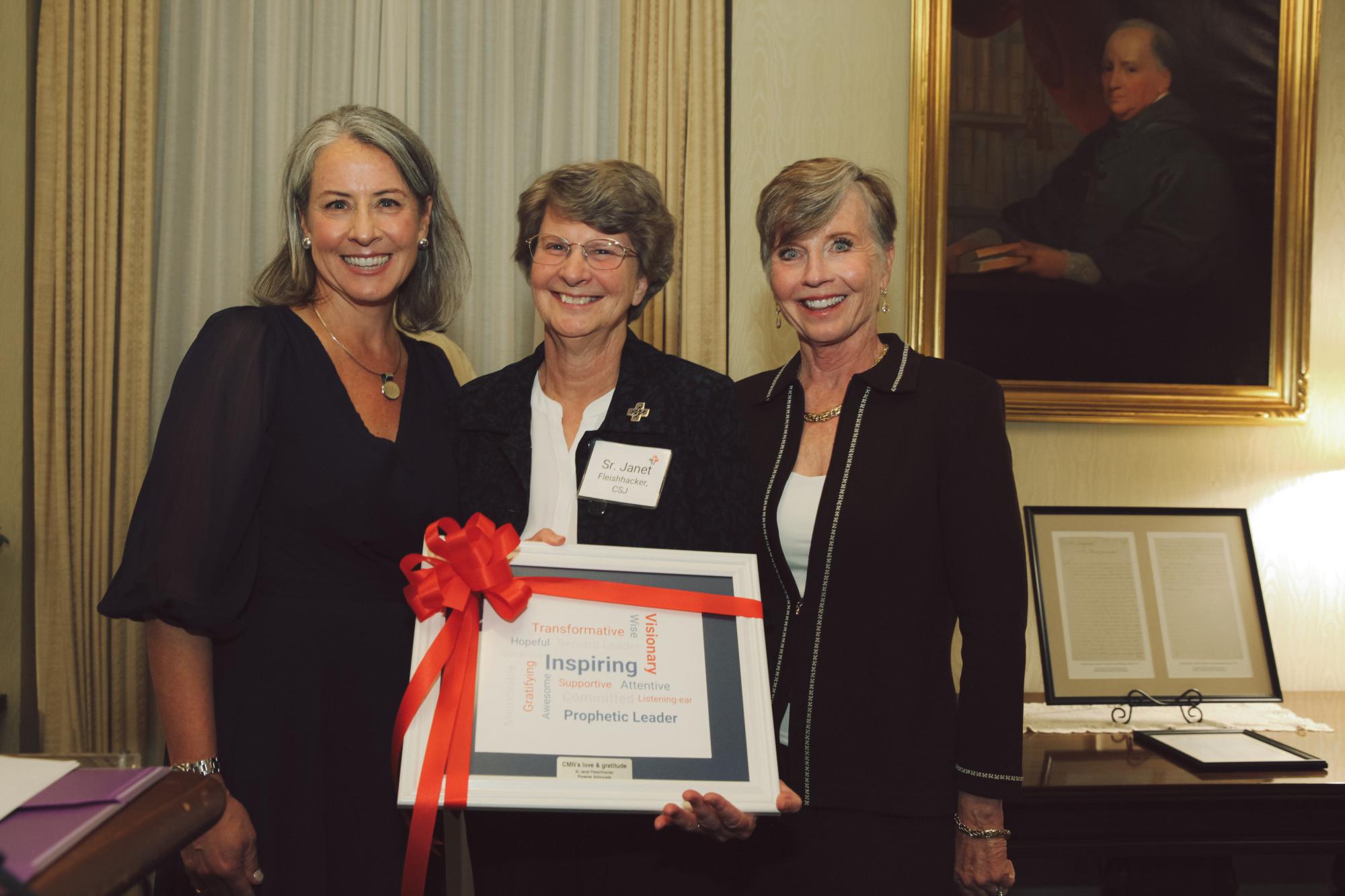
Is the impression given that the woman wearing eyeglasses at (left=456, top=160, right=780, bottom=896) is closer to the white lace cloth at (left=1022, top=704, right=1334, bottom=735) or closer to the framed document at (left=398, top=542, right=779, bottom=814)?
the framed document at (left=398, top=542, right=779, bottom=814)

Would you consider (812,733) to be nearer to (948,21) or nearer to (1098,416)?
(1098,416)

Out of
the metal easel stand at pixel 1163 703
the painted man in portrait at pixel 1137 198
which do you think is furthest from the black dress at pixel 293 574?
the painted man in portrait at pixel 1137 198

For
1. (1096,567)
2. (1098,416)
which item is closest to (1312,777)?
(1096,567)

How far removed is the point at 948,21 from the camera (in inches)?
132

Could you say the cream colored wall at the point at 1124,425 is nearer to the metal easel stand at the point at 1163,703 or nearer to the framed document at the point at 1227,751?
the metal easel stand at the point at 1163,703

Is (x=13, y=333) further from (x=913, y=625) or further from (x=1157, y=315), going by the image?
(x=1157, y=315)

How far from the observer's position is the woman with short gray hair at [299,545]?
160 cm

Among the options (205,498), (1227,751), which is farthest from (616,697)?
(1227,751)

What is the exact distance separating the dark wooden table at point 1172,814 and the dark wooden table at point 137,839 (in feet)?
6.97

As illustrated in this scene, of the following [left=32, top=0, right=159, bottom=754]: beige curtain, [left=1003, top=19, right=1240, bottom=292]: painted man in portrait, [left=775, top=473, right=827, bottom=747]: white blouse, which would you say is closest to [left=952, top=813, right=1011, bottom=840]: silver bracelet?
[left=775, top=473, right=827, bottom=747]: white blouse

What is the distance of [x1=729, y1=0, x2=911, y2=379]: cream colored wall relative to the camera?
344 cm

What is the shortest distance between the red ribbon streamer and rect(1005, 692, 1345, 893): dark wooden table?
1.44 metres

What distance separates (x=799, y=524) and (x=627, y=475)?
14.7 inches

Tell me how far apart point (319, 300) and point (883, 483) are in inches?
46.7
